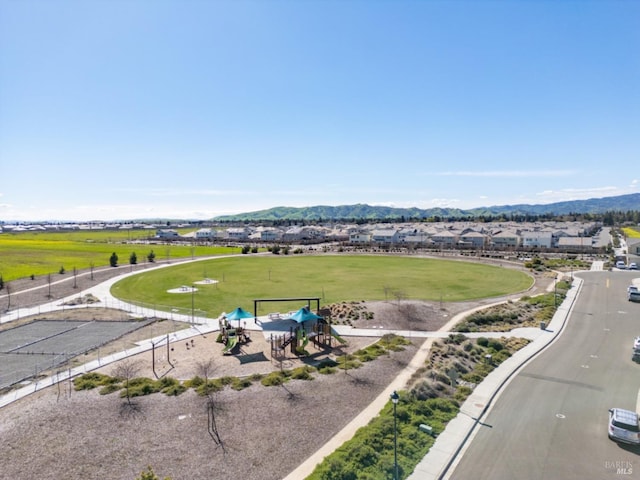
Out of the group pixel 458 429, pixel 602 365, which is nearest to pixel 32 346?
pixel 458 429

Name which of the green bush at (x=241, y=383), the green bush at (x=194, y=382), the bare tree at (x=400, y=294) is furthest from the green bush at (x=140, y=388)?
the bare tree at (x=400, y=294)

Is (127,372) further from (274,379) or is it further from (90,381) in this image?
(274,379)

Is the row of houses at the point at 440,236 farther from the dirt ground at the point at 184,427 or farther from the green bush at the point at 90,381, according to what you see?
the green bush at the point at 90,381

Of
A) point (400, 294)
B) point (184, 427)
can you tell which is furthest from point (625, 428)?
point (400, 294)

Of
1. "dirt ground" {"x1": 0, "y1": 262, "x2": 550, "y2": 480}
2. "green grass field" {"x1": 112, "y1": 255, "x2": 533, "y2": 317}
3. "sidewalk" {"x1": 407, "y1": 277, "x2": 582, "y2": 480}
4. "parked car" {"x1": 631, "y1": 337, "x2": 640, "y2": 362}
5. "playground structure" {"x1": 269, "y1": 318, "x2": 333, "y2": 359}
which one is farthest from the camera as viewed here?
"green grass field" {"x1": 112, "y1": 255, "x2": 533, "y2": 317}

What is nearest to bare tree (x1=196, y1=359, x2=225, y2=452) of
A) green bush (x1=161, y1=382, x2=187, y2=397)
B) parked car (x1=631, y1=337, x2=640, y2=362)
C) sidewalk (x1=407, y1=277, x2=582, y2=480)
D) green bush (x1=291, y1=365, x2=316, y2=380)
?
green bush (x1=161, y1=382, x2=187, y2=397)

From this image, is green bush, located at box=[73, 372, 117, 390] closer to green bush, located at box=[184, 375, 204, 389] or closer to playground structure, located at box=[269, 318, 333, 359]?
green bush, located at box=[184, 375, 204, 389]
